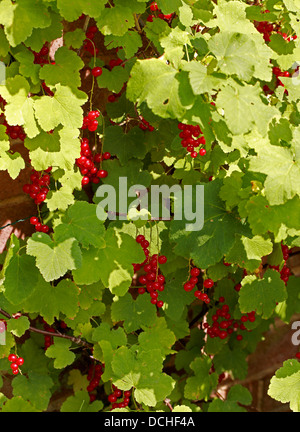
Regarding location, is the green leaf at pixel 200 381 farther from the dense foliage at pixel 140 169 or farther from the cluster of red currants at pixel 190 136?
the cluster of red currants at pixel 190 136

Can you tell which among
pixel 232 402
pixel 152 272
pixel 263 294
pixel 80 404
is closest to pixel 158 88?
pixel 152 272

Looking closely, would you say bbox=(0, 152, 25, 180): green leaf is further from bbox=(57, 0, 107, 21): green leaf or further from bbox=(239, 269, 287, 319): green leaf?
bbox=(239, 269, 287, 319): green leaf

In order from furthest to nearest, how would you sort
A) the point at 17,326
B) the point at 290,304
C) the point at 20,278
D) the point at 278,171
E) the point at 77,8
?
the point at 290,304
the point at 17,326
the point at 20,278
the point at 77,8
the point at 278,171

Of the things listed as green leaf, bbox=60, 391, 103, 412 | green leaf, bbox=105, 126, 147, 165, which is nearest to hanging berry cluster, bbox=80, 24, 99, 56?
green leaf, bbox=105, 126, 147, 165

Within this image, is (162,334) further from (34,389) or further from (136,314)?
(34,389)

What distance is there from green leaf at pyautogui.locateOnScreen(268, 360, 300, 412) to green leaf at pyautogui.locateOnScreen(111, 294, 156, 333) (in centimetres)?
49

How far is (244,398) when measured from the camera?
208cm

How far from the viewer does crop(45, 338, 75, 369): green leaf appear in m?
1.73

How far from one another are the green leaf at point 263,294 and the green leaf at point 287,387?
215 millimetres

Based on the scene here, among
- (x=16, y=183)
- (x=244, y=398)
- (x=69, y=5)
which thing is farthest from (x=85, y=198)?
(x=244, y=398)

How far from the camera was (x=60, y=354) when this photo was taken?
1746mm

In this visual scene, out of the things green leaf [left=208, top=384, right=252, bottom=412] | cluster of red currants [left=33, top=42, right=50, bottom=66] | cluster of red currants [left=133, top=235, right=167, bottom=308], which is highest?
cluster of red currants [left=33, top=42, right=50, bottom=66]

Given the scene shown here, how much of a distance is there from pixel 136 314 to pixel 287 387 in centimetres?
59

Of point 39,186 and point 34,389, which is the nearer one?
point 39,186
